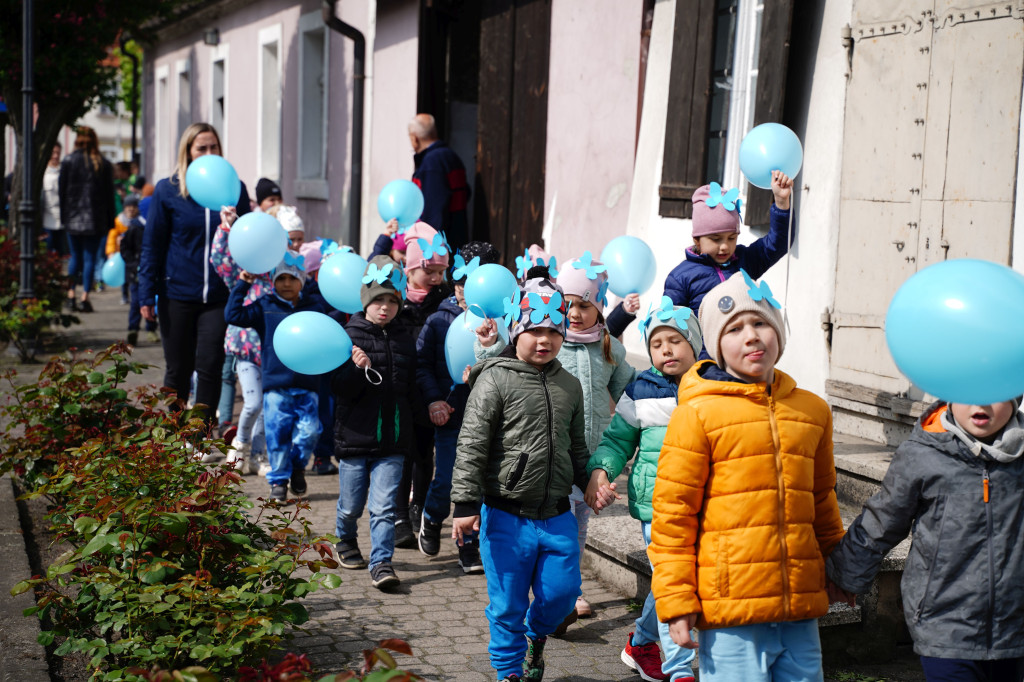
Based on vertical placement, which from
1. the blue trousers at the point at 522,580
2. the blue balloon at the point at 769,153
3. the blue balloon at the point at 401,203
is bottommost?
the blue trousers at the point at 522,580

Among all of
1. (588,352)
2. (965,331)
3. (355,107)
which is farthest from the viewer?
(355,107)

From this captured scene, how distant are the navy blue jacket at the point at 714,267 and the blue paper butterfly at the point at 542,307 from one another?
117 centimetres

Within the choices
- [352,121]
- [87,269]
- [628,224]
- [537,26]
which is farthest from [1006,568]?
[87,269]

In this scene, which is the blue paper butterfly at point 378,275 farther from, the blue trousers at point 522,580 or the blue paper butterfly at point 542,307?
the blue trousers at point 522,580

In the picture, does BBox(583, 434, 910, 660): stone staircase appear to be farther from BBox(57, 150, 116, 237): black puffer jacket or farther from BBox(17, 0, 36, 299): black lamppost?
BBox(57, 150, 116, 237): black puffer jacket

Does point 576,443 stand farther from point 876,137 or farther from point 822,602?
point 876,137

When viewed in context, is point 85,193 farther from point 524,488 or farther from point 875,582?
point 875,582

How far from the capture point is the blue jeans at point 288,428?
6.67 m

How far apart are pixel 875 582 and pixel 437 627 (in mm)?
1836

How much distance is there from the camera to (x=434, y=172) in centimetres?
977

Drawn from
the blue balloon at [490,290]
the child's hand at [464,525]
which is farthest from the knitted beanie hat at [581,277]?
the child's hand at [464,525]

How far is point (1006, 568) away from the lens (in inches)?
121

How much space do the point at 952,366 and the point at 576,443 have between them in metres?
1.96

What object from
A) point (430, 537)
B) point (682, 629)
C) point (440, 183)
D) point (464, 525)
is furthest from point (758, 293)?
point (440, 183)
